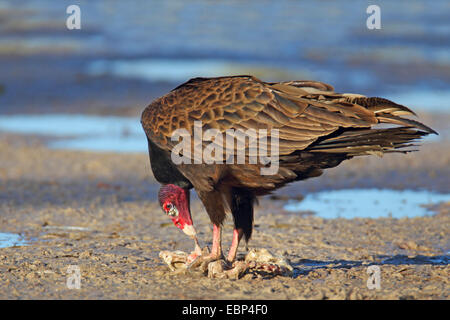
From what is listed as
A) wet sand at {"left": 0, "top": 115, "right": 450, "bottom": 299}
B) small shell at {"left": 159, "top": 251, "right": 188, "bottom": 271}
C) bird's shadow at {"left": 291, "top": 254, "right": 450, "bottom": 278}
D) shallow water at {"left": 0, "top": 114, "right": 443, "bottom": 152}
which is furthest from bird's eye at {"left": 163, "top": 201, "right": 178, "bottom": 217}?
shallow water at {"left": 0, "top": 114, "right": 443, "bottom": 152}

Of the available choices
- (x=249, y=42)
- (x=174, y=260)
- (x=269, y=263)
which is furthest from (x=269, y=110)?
(x=249, y=42)

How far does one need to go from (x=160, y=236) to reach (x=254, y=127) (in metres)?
1.91

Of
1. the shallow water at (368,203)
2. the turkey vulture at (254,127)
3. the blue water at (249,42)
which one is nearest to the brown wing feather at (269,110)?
the turkey vulture at (254,127)

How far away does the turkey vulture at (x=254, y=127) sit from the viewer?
202 inches

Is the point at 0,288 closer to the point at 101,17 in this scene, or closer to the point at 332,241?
the point at 332,241

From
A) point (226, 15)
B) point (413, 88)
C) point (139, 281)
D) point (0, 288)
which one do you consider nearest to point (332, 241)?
point (139, 281)

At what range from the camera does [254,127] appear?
17.2 ft

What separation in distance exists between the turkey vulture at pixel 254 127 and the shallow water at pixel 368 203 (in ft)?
7.54

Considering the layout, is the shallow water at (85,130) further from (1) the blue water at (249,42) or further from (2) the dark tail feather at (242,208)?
(2) the dark tail feather at (242,208)

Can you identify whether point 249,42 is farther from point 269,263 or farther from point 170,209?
point 269,263

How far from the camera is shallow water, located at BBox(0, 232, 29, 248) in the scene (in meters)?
6.32

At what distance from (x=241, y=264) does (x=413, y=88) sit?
11.4 meters

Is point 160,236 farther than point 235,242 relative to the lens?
Yes

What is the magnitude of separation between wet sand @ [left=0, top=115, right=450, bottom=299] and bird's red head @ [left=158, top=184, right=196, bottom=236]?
0.37m
